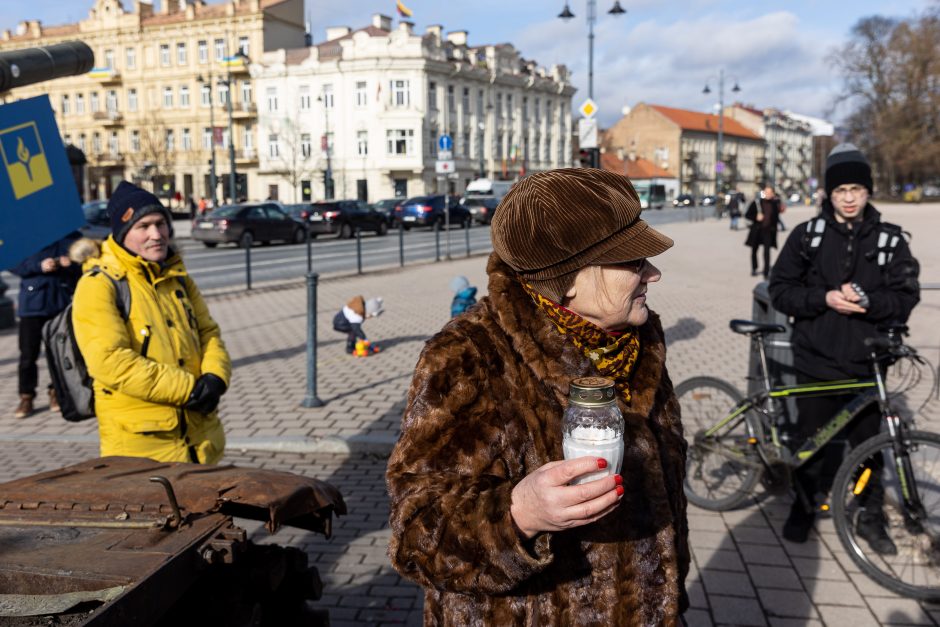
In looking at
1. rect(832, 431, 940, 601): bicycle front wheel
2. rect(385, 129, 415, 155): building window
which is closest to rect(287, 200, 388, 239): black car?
rect(832, 431, 940, 601): bicycle front wheel

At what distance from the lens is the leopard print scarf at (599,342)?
1.85 m

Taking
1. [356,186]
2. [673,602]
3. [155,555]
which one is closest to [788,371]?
[673,602]

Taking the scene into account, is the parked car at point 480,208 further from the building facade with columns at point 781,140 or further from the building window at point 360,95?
the building facade with columns at point 781,140

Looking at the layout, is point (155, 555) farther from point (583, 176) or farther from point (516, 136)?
point (516, 136)

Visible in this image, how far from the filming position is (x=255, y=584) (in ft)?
8.44

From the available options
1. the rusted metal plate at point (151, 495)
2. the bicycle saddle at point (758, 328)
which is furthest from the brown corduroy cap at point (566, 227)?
the bicycle saddle at point (758, 328)

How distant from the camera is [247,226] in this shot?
2831 centimetres

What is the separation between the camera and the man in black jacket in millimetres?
4102


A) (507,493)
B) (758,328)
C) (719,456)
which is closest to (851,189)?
(758,328)

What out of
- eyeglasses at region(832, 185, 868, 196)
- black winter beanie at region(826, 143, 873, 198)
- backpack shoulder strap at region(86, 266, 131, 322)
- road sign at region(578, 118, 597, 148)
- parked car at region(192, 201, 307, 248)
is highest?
road sign at region(578, 118, 597, 148)

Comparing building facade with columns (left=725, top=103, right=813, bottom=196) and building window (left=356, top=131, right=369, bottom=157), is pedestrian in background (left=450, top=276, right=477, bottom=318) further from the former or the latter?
building facade with columns (left=725, top=103, right=813, bottom=196)

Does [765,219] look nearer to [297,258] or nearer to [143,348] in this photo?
[297,258]

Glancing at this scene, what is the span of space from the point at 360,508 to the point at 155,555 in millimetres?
3079

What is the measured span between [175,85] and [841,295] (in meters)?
75.1
